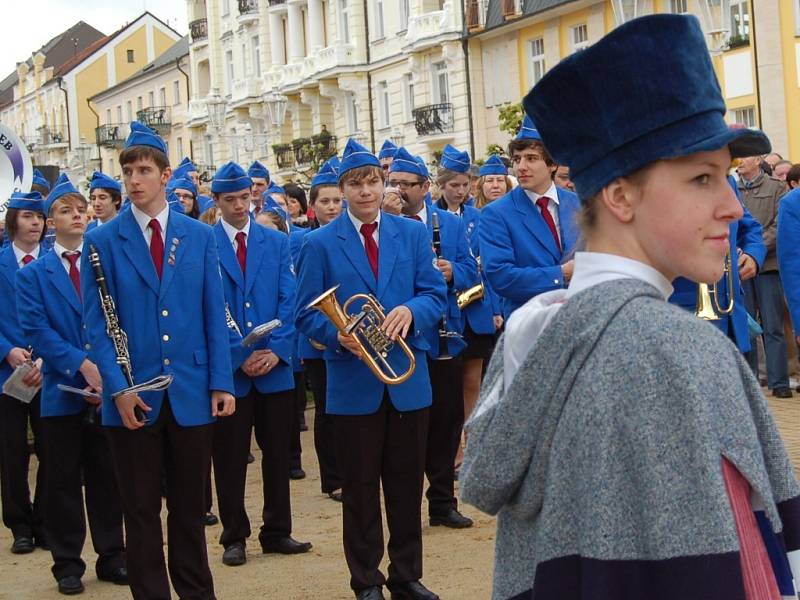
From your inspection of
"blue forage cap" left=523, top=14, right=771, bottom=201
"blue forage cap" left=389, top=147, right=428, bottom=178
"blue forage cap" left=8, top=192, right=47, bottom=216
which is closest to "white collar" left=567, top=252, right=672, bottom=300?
"blue forage cap" left=523, top=14, right=771, bottom=201

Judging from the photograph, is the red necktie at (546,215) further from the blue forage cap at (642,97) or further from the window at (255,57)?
the window at (255,57)

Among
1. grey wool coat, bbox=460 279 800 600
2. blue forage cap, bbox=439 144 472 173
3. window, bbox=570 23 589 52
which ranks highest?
window, bbox=570 23 589 52

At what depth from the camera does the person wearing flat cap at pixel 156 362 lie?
6.37 m

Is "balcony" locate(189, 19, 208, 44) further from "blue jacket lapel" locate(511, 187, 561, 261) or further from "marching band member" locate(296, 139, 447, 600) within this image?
"marching band member" locate(296, 139, 447, 600)

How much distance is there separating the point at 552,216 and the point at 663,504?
217 inches

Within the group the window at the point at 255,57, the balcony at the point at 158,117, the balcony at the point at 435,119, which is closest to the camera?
the balcony at the point at 435,119

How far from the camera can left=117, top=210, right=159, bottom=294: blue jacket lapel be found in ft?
21.0

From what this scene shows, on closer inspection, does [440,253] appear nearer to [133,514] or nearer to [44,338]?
[44,338]

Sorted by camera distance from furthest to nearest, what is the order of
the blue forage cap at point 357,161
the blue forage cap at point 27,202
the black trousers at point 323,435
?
the black trousers at point 323,435 → the blue forage cap at point 27,202 → the blue forage cap at point 357,161

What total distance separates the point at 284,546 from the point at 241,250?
74.1 inches

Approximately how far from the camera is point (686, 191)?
102 inches

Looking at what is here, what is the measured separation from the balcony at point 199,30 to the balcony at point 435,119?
22453mm

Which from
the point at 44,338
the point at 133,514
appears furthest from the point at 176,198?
the point at 133,514

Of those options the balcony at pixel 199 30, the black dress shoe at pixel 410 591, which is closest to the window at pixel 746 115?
the black dress shoe at pixel 410 591
